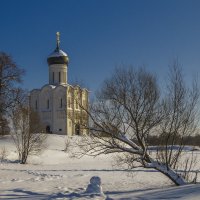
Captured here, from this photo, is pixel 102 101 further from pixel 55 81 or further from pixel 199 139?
pixel 55 81

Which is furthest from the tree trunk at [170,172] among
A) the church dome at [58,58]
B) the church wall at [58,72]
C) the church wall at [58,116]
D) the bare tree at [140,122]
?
the church dome at [58,58]

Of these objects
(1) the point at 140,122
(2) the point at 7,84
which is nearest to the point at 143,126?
(1) the point at 140,122

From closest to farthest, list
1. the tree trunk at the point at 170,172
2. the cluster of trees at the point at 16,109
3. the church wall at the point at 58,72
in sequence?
1. the tree trunk at the point at 170,172
2. the cluster of trees at the point at 16,109
3. the church wall at the point at 58,72

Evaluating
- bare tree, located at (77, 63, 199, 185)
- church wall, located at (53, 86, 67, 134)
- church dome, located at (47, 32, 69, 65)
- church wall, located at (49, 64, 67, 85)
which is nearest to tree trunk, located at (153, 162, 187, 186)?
bare tree, located at (77, 63, 199, 185)

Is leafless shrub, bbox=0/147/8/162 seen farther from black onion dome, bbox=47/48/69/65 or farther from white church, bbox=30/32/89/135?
black onion dome, bbox=47/48/69/65

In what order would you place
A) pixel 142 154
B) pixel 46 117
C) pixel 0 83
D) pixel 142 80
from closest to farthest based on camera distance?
pixel 142 154 < pixel 142 80 < pixel 0 83 < pixel 46 117

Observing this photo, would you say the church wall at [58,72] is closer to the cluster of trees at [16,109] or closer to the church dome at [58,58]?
the church dome at [58,58]

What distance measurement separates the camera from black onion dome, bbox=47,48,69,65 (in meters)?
54.3

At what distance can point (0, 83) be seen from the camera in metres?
25.2

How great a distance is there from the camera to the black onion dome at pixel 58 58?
54.3 m

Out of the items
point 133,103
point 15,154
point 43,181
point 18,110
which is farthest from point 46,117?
point 133,103

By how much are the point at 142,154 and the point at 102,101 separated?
2088 millimetres

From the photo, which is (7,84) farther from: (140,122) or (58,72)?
(58,72)

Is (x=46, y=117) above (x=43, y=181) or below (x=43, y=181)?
above
